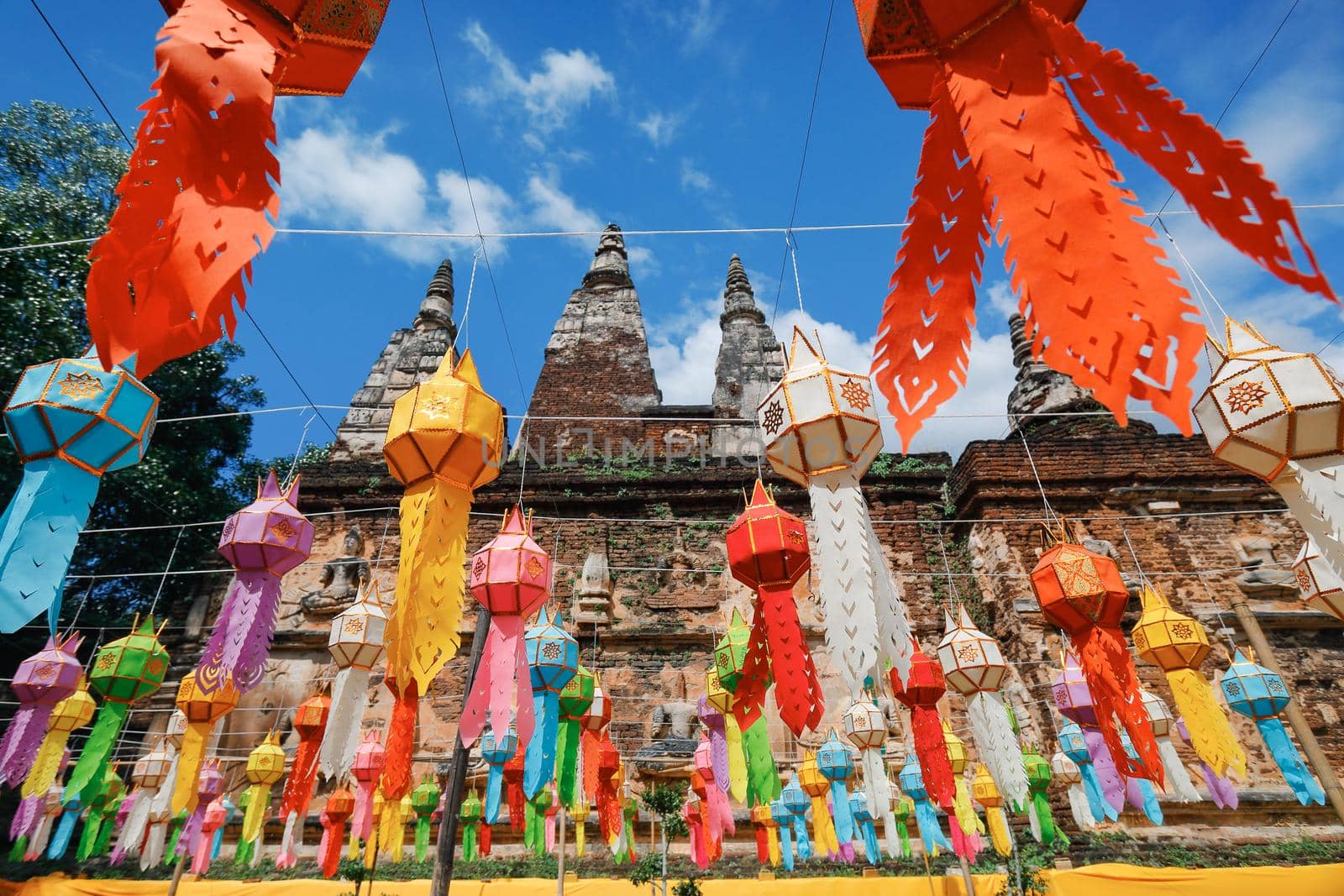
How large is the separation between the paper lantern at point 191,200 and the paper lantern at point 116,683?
429cm

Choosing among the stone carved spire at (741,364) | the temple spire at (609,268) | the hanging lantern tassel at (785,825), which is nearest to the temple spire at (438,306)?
the temple spire at (609,268)

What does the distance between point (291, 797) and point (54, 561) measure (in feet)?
9.31

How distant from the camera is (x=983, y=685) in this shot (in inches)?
189

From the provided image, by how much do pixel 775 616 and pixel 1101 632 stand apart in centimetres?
216

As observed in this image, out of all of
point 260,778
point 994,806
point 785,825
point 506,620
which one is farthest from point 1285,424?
point 260,778

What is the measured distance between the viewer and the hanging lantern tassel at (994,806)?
5711 millimetres

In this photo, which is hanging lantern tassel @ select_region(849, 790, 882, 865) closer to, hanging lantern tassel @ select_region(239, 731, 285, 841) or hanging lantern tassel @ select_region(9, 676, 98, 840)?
hanging lantern tassel @ select_region(239, 731, 285, 841)

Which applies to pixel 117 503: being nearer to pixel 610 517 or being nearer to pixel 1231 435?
pixel 610 517

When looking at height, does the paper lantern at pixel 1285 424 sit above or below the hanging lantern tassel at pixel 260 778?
above

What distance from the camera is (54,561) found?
5.65ft

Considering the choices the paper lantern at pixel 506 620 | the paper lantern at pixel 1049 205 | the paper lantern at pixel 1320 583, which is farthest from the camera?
the paper lantern at pixel 1320 583

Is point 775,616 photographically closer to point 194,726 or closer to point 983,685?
point 983,685

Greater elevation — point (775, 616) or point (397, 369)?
point (397, 369)

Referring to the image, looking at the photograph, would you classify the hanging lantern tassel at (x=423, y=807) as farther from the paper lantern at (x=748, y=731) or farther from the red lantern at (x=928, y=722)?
the red lantern at (x=928, y=722)
